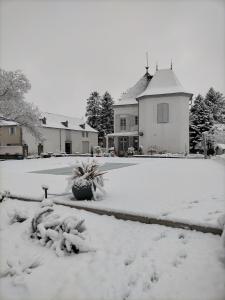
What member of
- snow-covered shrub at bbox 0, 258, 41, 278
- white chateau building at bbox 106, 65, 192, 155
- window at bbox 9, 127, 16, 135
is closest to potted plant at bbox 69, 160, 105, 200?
snow-covered shrub at bbox 0, 258, 41, 278

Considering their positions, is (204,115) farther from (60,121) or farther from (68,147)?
(60,121)

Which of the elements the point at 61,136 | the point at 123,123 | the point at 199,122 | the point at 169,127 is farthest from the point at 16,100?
the point at 199,122

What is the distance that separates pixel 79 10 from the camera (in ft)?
12.7

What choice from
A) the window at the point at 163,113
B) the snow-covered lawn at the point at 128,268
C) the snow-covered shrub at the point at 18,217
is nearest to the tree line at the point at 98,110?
the window at the point at 163,113

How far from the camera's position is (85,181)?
20.0ft

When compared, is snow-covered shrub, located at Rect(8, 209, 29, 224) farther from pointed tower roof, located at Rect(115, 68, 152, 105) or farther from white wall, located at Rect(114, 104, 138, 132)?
pointed tower roof, located at Rect(115, 68, 152, 105)

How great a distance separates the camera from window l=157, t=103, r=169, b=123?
25.3 m

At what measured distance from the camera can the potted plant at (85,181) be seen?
6.00 metres

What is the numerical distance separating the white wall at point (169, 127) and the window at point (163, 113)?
0.29 m

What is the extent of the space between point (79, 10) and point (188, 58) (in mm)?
1856

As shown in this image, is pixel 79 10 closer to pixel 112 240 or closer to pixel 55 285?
pixel 112 240

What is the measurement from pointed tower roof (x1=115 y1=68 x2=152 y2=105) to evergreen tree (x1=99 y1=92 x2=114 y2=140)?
14.9m

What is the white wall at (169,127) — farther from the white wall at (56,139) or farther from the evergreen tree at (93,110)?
the evergreen tree at (93,110)

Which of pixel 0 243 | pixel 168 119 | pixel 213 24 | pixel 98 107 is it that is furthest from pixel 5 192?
pixel 98 107
